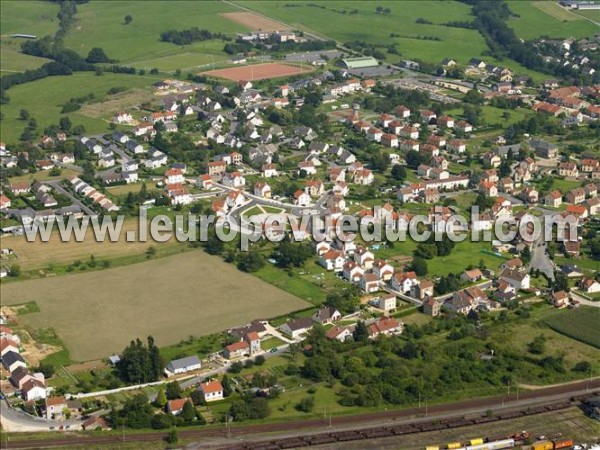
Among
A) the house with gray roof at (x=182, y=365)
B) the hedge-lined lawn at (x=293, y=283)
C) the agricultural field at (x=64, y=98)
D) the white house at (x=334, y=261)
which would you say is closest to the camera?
the house with gray roof at (x=182, y=365)

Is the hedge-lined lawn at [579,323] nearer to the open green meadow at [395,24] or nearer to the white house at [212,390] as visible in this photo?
the white house at [212,390]

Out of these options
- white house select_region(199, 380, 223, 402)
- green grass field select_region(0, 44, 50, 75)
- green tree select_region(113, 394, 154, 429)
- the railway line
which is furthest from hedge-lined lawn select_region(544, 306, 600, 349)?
green grass field select_region(0, 44, 50, 75)

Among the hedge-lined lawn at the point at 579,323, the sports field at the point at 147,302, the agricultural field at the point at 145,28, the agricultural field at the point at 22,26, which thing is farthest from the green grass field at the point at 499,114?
the agricultural field at the point at 22,26

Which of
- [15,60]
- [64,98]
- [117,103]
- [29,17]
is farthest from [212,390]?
[29,17]

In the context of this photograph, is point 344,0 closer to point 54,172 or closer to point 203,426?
point 54,172

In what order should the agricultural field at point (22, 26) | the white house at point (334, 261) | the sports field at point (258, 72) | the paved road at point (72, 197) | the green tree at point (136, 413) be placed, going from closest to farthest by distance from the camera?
1. the green tree at point (136, 413)
2. the white house at point (334, 261)
3. the paved road at point (72, 197)
4. the sports field at point (258, 72)
5. the agricultural field at point (22, 26)

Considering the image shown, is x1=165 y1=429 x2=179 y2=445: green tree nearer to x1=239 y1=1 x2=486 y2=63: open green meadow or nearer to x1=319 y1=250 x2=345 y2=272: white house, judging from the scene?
x1=319 y1=250 x2=345 y2=272: white house

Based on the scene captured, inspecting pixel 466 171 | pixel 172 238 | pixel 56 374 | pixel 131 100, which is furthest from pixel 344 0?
pixel 56 374
